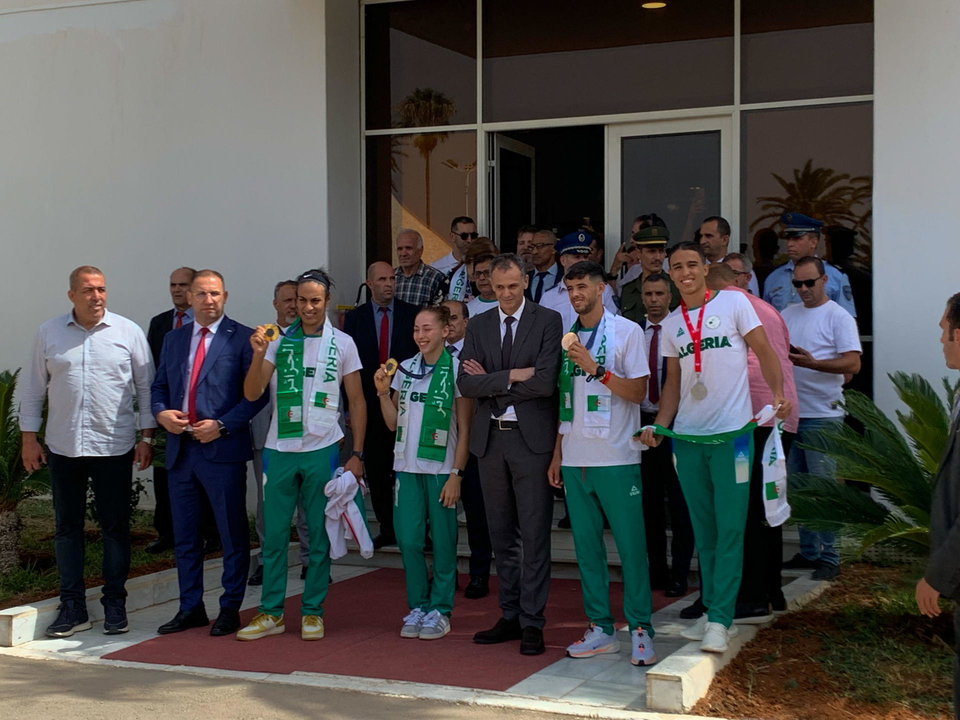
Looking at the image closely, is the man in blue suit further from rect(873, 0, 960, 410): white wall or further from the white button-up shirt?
rect(873, 0, 960, 410): white wall

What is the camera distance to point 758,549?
6.41 m

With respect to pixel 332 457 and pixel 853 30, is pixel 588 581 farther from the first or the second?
pixel 853 30

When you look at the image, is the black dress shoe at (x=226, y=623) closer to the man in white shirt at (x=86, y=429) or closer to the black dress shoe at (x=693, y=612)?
the man in white shirt at (x=86, y=429)

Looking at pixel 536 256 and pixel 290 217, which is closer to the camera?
pixel 536 256

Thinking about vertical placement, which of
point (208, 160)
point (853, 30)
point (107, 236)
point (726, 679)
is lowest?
point (726, 679)

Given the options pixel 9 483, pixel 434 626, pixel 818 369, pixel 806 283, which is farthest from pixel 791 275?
pixel 9 483

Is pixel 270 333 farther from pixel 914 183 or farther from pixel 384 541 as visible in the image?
pixel 914 183

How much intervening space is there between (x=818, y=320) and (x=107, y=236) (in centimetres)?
698

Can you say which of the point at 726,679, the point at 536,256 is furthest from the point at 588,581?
the point at 536,256

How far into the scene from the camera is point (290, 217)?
10.8 meters

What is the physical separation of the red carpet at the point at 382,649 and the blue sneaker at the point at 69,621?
586 millimetres

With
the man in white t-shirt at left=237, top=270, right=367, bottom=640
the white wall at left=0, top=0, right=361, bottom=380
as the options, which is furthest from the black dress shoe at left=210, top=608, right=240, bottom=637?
the white wall at left=0, top=0, right=361, bottom=380

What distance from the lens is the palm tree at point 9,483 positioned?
8.30m

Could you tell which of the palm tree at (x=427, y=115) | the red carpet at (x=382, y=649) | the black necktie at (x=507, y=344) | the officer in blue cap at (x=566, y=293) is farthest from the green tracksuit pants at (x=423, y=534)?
the palm tree at (x=427, y=115)
